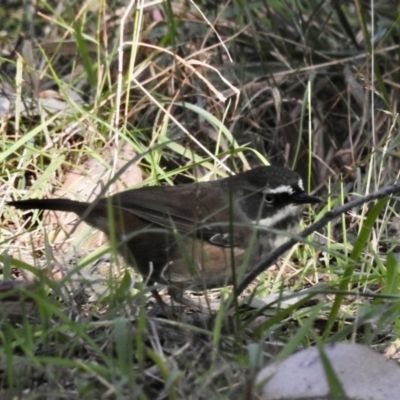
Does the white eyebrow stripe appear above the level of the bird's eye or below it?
above

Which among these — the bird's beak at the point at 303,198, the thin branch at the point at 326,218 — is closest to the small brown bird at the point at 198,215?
the bird's beak at the point at 303,198

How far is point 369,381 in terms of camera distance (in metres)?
2.94

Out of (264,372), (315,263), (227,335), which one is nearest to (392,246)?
(315,263)

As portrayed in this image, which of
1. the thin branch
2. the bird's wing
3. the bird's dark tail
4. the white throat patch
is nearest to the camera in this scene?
the thin branch

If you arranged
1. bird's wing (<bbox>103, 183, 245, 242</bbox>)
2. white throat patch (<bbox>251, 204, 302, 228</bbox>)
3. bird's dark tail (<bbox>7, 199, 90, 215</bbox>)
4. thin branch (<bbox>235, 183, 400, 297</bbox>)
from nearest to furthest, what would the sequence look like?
thin branch (<bbox>235, 183, 400, 297</bbox>)
bird's dark tail (<bbox>7, 199, 90, 215</bbox>)
bird's wing (<bbox>103, 183, 245, 242</bbox>)
white throat patch (<bbox>251, 204, 302, 228</bbox>)

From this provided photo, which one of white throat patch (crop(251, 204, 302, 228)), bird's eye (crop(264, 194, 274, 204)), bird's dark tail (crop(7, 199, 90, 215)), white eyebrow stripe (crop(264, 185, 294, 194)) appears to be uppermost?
bird's dark tail (crop(7, 199, 90, 215))

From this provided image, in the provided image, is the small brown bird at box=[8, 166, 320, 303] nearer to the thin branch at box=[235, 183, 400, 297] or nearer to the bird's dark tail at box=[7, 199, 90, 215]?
the bird's dark tail at box=[7, 199, 90, 215]

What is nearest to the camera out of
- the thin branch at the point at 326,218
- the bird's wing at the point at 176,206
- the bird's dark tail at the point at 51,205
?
the thin branch at the point at 326,218

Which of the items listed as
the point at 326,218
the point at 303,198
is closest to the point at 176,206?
the point at 303,198

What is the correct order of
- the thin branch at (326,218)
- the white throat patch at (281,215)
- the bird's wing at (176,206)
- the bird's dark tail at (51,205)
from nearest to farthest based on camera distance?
the thin branch at (326,218), the bird's dark tail at (51,205), the bird's wing at (176,206), the white throat patch at (281,215)

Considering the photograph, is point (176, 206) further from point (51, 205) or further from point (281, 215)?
point (51, 205)

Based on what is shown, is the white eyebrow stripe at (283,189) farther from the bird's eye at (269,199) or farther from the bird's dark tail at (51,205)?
the bird's dark tail at (51,205)

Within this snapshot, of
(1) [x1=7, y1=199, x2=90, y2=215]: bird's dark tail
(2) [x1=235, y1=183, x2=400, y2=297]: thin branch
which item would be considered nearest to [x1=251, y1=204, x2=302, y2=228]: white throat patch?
(1) [x1=7, y1=199, x2=90, y2=215]: bird's dark tail

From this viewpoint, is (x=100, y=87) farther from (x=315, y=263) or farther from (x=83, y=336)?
(x=83, y=336)
